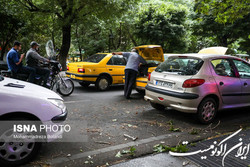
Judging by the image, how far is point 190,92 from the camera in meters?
4.68

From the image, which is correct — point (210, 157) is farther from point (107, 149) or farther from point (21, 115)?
point (21, 115)

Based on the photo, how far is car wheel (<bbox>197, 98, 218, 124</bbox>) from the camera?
15.8ft

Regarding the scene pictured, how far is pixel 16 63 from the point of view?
6512mm

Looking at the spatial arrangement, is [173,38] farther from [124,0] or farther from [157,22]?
[124,0]

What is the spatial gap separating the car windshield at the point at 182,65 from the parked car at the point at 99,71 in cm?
381

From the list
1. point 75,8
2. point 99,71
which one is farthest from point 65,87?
point 75,8

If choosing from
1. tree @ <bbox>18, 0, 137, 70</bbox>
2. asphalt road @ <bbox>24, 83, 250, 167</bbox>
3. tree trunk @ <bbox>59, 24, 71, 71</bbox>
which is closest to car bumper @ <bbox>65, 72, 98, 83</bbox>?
asphalt road @ <bbox>24, 83, 250, 167</bbox>

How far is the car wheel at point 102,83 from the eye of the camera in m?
8.99

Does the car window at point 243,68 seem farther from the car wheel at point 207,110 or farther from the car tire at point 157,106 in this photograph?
the car tire at point 157,106

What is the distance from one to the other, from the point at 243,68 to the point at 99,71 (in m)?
5.24

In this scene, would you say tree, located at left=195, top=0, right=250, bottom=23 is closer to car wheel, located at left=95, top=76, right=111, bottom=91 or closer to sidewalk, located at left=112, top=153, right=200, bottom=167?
car wheel, located at left=95, top=76, right=111, bottom=91

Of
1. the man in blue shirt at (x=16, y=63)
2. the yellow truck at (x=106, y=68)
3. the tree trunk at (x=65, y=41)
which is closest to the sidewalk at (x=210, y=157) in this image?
the yellow truck at (x=106, y=68)

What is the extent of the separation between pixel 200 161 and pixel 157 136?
1089 mm

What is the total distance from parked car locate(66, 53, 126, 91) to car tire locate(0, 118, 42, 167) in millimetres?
5775
